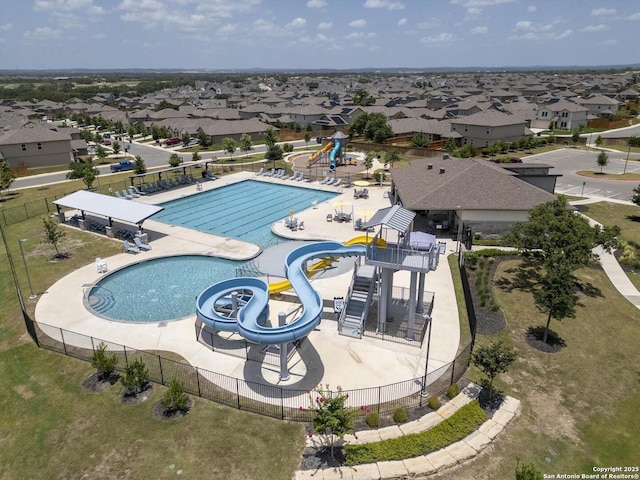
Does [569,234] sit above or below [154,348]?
above

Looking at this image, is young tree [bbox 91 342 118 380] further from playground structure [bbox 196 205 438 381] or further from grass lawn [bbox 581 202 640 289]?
grass lawn [bbox 581 202 640 289]

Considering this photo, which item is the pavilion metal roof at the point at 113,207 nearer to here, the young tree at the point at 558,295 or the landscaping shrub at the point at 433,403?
the landscaping shrub at the point at 433,403

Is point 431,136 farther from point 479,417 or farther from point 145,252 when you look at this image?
point 479,417

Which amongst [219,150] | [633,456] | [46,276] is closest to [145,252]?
[46,276]

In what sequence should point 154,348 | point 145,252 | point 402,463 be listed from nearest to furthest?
point 402,463 < point 154,348 < point 145,252

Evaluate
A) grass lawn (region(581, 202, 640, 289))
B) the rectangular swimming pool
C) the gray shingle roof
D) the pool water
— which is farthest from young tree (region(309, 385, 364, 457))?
grass lawn (region(581, 202, 640, 289))

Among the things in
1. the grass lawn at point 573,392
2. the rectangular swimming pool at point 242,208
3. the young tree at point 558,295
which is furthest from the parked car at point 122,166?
the young tree at point 558,295
